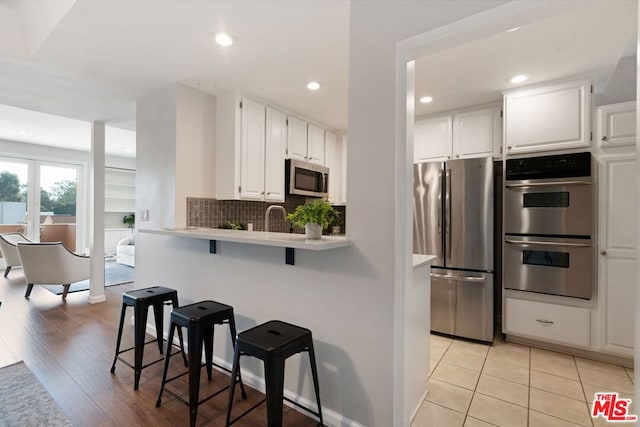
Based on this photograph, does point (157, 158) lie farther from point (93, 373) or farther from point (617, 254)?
point (617, 254)

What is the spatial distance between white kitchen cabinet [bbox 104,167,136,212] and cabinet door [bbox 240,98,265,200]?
5852 mm

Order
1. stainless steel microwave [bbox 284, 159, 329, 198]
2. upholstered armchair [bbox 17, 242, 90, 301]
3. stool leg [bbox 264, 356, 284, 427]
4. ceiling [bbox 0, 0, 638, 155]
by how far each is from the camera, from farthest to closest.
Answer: upholstered armchair [bbox 17, 242, 90, 301] < stainless steel microwave [bbox 284, 159, 329, 198] < ceiling [bbox 0, 0, 638, 155] < stool leg [bbox 264, 356, 284, 427]

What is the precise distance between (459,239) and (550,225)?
2.47 feet

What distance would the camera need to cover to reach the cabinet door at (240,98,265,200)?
3.13 meters

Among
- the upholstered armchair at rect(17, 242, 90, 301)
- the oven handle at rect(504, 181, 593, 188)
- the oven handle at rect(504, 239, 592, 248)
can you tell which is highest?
the oven handle at rect(504, 181, 593, 188)

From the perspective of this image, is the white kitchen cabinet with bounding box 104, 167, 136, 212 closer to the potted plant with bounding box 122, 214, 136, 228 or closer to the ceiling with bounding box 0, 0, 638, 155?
the potted plant with bounding box 122, 214, 136, 228

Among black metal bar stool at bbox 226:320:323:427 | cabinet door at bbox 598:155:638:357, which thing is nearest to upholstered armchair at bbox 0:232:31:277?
black metal bar stool at bbox 226:320:323:427

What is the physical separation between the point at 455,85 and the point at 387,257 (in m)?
2.09

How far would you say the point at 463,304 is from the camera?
3029mm

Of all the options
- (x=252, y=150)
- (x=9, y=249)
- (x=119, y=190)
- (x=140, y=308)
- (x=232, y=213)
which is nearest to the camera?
(x=140, y=308)

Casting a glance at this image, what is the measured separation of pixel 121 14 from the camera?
6.11ft

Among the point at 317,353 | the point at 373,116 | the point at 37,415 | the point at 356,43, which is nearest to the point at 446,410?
the point at 317,353

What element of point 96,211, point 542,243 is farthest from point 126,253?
point 542,243

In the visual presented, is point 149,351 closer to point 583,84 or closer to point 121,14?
point 121,14
